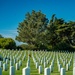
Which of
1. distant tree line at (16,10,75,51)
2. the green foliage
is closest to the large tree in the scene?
distant tree line at (16,10,75,51)

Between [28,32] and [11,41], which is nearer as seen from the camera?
[11,41]

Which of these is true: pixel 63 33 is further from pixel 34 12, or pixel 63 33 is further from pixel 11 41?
pixel 11 41

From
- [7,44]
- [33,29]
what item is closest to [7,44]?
[7,44]

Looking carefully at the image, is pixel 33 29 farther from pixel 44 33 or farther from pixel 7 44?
pixel 7 44

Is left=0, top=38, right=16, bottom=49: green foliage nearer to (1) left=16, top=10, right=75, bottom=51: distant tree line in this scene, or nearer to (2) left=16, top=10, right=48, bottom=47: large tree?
(1) left=16, top=10, right=75, bottom=51: distant tree line

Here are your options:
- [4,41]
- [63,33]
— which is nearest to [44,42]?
[63,33]

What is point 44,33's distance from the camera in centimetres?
4556

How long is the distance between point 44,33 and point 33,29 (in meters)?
2.49

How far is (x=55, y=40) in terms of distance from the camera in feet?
159

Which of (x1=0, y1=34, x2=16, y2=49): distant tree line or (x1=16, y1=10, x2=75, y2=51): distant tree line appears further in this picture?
(x1=16, y1=10, x2=75, y2=51): distant tree line

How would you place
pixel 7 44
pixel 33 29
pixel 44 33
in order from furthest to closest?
pixel 33 29 → pixel 44 33 → pixel 7 44

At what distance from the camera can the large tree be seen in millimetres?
45675

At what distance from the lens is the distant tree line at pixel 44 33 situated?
45656mm

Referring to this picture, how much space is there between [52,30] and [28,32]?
4726 millimetres
